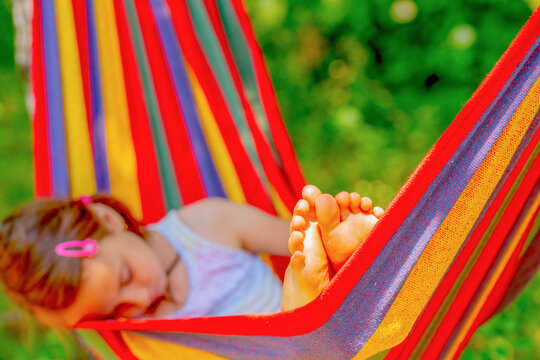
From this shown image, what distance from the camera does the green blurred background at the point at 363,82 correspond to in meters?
2.09

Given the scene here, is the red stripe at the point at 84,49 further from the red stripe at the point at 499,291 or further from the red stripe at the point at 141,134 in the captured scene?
the red stripe at the point at 499,291

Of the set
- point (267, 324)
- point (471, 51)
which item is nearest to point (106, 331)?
point (267, 324)

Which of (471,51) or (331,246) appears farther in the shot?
(471,51)

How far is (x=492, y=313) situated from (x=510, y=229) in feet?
1.08

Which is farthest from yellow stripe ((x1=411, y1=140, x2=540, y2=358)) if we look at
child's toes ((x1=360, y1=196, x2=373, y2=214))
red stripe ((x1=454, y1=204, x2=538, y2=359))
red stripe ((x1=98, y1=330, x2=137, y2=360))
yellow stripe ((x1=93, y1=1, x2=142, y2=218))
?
yellow stripe ((x1=93, y1=1, x2=142, y2=218))

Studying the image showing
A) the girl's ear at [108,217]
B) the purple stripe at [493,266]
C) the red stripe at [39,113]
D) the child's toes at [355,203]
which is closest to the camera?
the child's toes at [355,203]

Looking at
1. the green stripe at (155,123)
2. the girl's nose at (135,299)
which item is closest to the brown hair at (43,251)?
the girl's nose at (135,299)

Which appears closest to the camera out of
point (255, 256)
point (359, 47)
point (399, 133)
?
point (255, 256)

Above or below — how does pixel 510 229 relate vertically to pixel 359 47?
below

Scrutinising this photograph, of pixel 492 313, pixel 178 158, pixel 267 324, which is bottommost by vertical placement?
pixel 492 313

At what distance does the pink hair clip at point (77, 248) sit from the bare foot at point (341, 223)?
20.9 inches

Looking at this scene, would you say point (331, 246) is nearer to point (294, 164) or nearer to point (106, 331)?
point (106, 331)

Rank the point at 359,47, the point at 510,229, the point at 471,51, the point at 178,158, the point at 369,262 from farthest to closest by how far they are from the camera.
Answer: the point at 359,47 < the point at 471,51 < the point at 178,158 < the point at 510,229 < the point at 369,262

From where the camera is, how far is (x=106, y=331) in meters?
1.08
